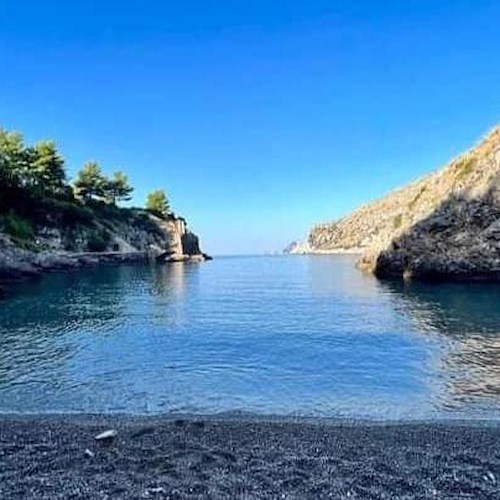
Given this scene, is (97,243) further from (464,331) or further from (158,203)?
(464,331)

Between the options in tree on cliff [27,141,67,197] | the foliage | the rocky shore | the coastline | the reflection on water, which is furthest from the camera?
tree on cliff [27,141,67,197]

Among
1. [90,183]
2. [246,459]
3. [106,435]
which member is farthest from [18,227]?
[246,459]

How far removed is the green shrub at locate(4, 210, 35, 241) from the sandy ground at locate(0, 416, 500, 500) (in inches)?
3092

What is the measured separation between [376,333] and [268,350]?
7.32 metres

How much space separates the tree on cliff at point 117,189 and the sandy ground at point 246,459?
14116 cm

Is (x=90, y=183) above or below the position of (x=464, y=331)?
above

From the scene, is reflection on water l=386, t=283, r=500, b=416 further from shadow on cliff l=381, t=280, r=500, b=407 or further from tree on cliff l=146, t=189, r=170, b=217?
tree on cliff l=146, t=189, r=170, b=217

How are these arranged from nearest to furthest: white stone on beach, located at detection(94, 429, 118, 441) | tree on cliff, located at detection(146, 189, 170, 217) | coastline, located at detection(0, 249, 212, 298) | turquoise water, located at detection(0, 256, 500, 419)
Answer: white stone on beach, located at detection(94, 429, 118, 441) < turquoise water, located at detection(0, 256, 500, 419) < coastline, located at detection(0, 249, 212, 298) < tree on cliff, located at detection(146, 189, 170, 217)

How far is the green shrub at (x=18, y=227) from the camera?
82938mm

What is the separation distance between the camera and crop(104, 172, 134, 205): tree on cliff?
146000 millimetres

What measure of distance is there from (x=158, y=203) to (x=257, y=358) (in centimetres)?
14997

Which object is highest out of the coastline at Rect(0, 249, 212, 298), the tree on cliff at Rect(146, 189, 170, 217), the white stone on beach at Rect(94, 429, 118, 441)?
the tree on cliff at Rect(146, 189, 170, 217)

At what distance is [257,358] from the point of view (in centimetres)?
1989

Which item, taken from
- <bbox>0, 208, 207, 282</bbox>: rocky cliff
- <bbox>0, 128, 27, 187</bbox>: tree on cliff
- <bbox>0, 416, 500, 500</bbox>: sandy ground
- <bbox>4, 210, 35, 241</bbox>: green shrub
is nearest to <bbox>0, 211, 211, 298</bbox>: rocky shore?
<bbox>0, 208, 207, 282</bbox>: rocky cliff
